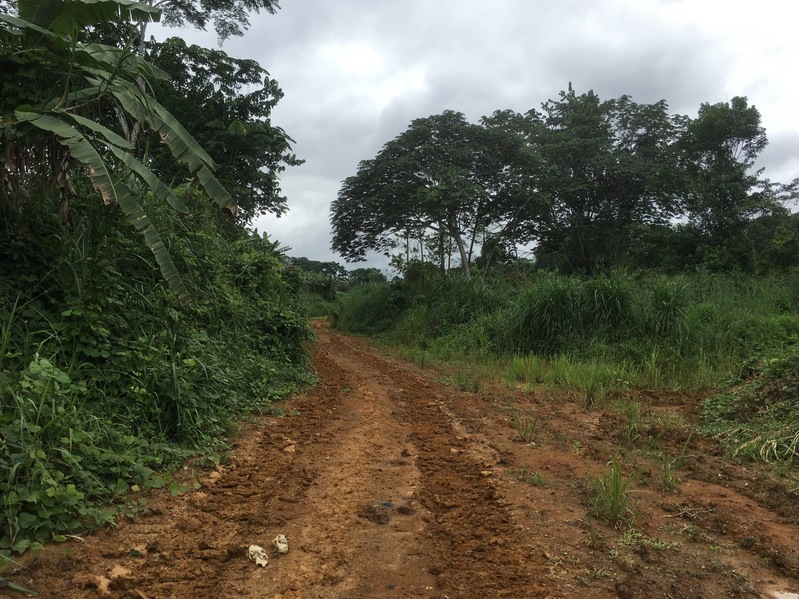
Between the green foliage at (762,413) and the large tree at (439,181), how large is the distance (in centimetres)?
1045

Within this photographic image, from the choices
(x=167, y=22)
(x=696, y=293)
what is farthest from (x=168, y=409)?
(x=167, y=22)

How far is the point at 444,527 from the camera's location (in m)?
3.42

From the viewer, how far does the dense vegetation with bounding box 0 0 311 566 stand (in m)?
3.43

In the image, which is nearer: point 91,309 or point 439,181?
point 91,309

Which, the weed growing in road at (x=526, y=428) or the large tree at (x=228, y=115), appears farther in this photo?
the large tree at (x=228, y=115)

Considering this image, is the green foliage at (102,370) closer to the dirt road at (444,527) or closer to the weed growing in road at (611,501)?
the dirt road at (444,527)

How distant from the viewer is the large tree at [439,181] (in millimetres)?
16922

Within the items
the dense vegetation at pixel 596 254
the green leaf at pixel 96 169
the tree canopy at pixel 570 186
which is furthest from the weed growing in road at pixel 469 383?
the tree canopy at pixel 570 186

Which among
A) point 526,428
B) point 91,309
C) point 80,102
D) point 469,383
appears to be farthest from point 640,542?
point 80,102

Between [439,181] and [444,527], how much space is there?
14.3 metres

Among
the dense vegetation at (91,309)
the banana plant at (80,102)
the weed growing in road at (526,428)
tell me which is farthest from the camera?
the weed growing in road at (526,428)

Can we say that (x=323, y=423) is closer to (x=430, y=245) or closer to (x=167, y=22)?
(x=167, y=22)

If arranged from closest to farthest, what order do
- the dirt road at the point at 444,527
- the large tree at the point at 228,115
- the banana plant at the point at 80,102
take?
the dirt road at the point at 444,527 → the banana plant at the point at 80,102 → the large tree at the point at 228,115

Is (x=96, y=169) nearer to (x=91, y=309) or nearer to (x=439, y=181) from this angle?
(x=91, y=309)
